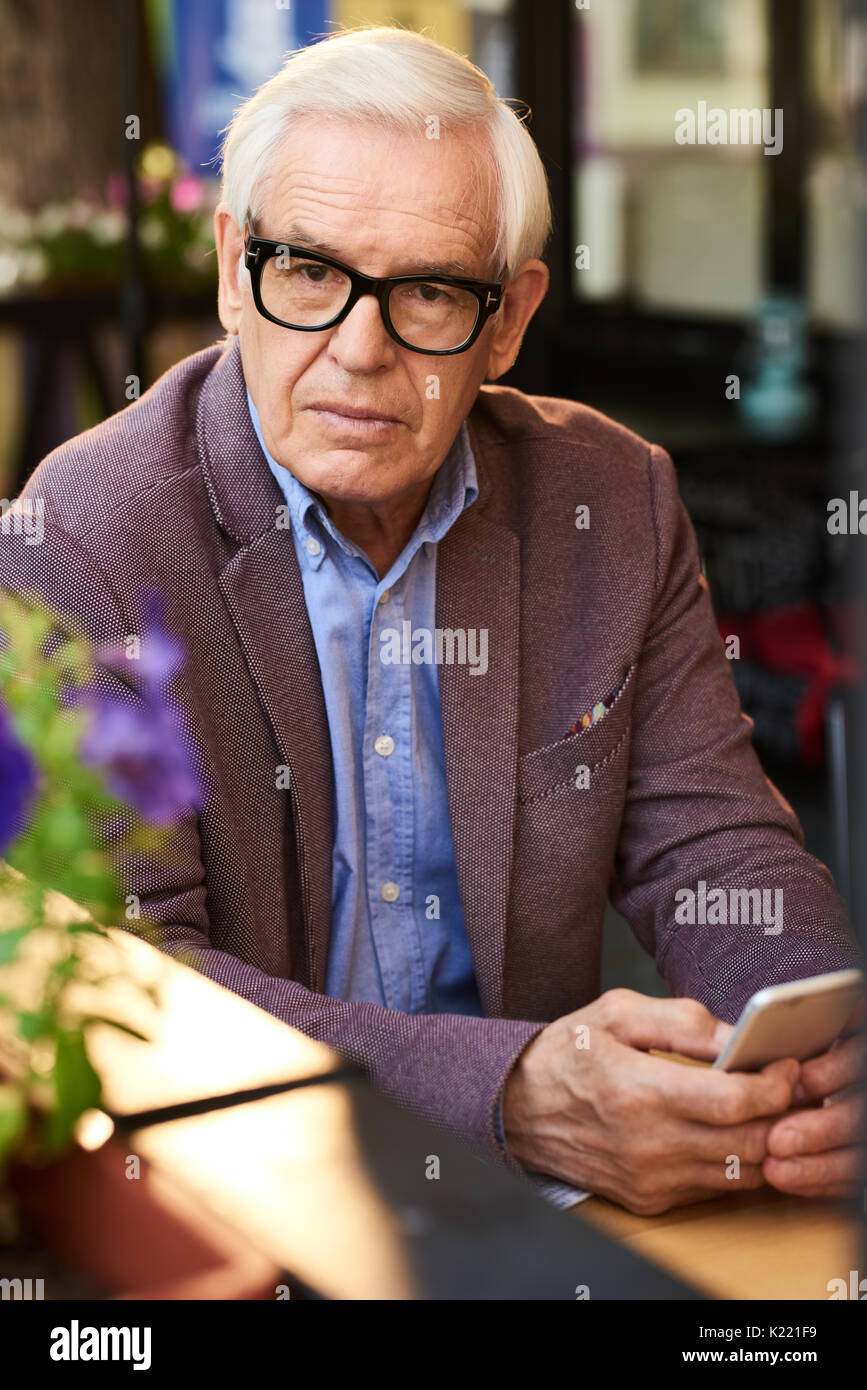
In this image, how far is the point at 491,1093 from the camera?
1309mm

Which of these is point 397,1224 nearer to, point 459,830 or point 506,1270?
point 506,1270

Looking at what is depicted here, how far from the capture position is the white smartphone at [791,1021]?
3.59 ft

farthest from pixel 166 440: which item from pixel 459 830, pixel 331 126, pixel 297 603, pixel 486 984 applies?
pixel 486 984

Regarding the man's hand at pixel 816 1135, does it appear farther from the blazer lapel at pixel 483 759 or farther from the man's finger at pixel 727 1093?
the blazer lapel at pixel 483 759

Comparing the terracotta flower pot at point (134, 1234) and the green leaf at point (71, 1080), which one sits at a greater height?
the green leaf at point (71, 1080)

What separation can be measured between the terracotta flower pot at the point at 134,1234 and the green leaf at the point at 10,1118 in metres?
0.03

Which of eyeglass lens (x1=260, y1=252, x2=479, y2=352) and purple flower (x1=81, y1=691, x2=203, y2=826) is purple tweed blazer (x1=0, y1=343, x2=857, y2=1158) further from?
purple flower (x1=81, y1=691, x2=203, y2=826)

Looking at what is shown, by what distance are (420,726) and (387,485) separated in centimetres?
28

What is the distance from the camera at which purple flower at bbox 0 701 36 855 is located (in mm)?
607

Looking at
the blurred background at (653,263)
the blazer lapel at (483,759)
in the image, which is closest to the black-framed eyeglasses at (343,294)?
the blazer lapel at (483,759)

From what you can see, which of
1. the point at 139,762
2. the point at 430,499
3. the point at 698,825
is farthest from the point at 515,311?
the point at 139,762

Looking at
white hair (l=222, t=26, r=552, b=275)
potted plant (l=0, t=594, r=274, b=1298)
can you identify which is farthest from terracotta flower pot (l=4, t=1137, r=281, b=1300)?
white hair (l=222, t=26, r=552, b=275)

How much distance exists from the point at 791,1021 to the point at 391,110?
93 centimetres

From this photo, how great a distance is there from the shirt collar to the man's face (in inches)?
1.6
